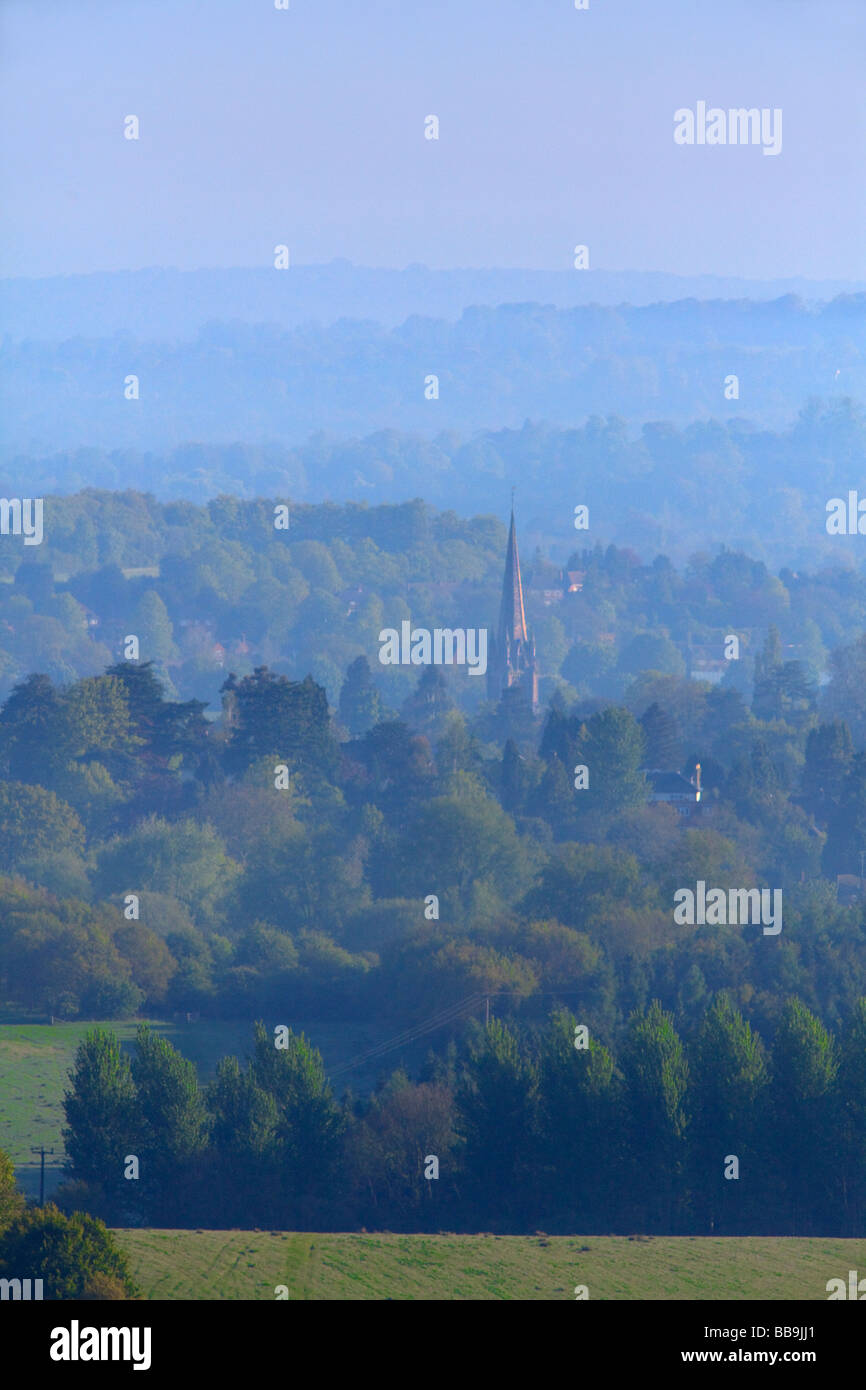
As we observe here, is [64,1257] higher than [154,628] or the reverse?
the reverse

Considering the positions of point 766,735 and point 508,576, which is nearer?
point 766,735

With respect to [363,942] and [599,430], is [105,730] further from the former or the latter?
[599,430]

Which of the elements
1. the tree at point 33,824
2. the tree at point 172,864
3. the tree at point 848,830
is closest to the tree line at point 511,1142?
the tree at point 172,864

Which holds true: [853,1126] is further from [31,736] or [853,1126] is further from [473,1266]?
[31,736]

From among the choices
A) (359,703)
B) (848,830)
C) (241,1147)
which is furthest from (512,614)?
(241,1147)

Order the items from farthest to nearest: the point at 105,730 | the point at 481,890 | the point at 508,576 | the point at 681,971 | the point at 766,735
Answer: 1. the point at 508,576
2. the point at 766,735
3. the point at 105,730
4. the point at 481,890
5. the point at 681,971

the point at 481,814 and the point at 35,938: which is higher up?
the point at 481,814

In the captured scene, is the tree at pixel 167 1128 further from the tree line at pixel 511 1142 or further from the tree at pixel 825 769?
the tree at pixel 825 769

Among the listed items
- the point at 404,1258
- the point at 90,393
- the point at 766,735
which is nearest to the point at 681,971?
the point at 404,1258
